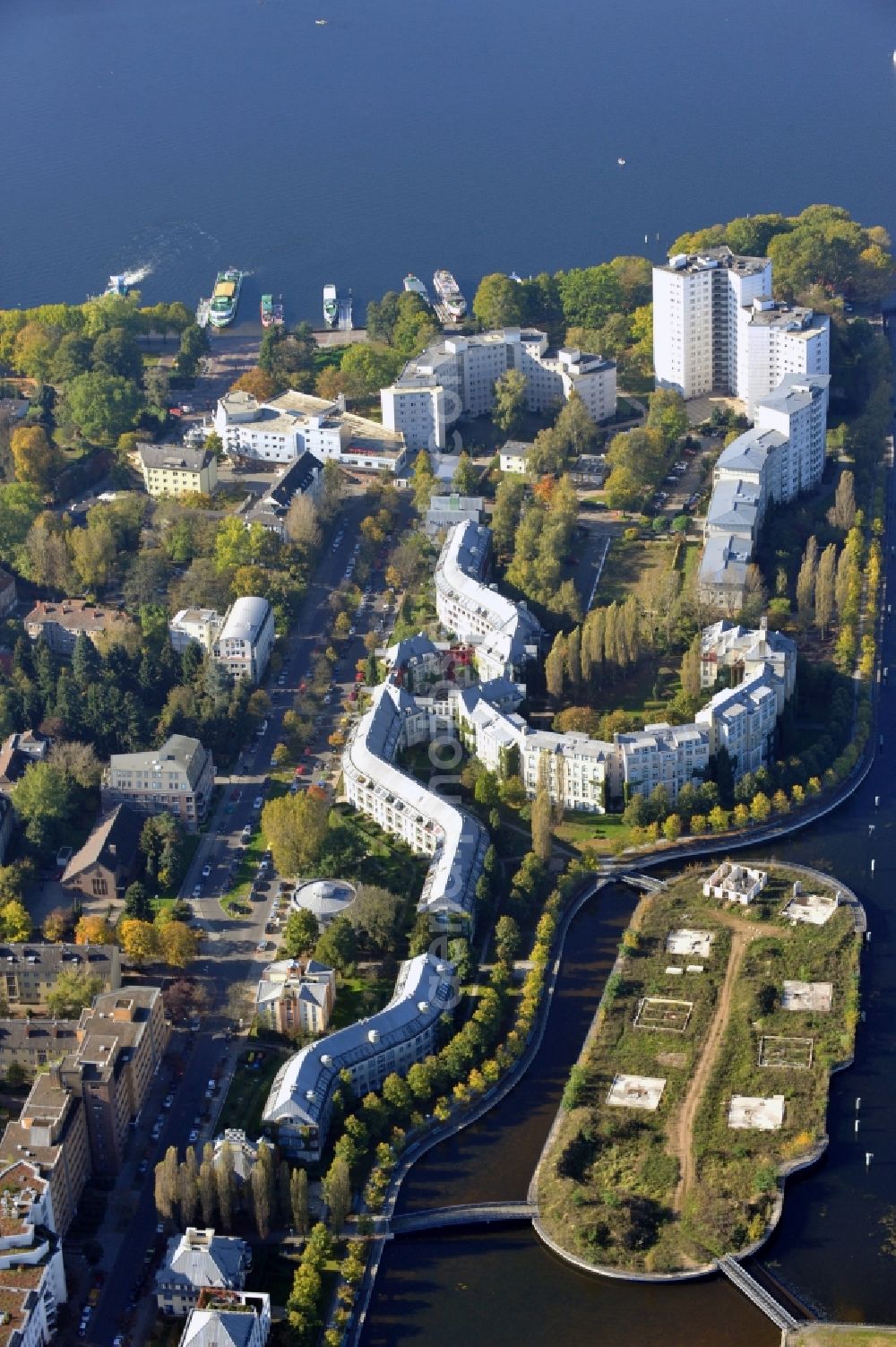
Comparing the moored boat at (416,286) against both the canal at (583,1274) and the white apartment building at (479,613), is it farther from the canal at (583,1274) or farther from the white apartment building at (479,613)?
the canal at (583,1274)

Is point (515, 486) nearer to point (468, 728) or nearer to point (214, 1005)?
point (468, 728)

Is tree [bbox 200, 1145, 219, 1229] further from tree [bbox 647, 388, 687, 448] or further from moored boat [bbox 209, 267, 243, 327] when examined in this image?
moored boat [bbox 209, 267, 243, 327]

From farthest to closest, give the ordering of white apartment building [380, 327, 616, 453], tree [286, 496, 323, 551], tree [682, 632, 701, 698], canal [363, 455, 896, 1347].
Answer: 1. white apartment building [380, 327, 616, 453]
2. tree [286, 496, 323, 551]
3. tree [682, 632, 701, 698]
4. canal [363, 455, 896, 1347]

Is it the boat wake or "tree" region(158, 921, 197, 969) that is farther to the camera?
the boat wake

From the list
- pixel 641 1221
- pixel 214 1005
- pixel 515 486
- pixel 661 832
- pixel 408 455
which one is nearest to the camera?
pixel 641 1221

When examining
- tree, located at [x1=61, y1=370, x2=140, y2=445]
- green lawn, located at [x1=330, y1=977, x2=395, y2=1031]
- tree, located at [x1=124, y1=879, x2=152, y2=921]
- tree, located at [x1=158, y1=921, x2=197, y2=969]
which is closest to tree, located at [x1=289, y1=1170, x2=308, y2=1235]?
green lawn, located at [x1=330, y1=977, x2=395, y2=1031]

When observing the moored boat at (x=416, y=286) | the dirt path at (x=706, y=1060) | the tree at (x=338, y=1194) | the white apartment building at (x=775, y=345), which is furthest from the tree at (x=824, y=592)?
the tree at (x=338, y=1194)

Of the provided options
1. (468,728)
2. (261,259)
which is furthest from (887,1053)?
(261,259)
